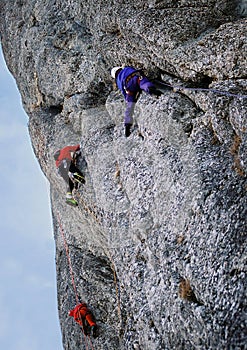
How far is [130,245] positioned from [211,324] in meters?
4.59

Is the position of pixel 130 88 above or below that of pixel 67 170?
above

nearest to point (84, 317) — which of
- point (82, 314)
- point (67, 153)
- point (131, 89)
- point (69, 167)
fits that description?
point (82, 314)

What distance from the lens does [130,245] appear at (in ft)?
46.4

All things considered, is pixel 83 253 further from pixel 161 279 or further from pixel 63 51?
pixel 63 51

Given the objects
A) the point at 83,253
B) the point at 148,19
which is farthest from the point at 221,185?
the point at 83,253

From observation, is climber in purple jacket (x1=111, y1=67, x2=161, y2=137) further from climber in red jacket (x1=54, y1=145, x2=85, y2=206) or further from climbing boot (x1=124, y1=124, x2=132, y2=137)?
climber in red jacket (x1=54, y1=145, x2=85, y2=206)

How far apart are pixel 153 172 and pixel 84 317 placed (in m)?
6.74

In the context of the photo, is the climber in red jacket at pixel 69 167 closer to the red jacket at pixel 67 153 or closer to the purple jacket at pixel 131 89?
the red jacket at pixel 67 153

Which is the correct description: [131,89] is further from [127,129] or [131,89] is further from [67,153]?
[67,153]

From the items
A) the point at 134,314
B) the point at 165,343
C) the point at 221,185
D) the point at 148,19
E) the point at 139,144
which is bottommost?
the point at 165,343

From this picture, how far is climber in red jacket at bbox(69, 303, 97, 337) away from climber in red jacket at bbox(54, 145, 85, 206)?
169 inches

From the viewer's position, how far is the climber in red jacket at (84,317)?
1681 centimetres

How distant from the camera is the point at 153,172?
552 inches

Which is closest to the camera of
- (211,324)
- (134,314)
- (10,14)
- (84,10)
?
(211,324)
